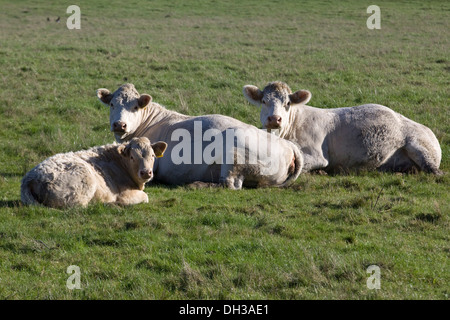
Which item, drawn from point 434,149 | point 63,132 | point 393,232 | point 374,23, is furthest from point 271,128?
point 374,23

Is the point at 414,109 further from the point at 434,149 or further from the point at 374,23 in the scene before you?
the point at 374,23

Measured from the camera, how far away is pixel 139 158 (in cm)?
927

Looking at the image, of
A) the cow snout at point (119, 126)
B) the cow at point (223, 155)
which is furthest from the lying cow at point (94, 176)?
the cow snout at point (119, 126)

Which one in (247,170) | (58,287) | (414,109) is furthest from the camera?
(414,109)

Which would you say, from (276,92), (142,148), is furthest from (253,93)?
(142,148)

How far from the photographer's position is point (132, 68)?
21.5 meters

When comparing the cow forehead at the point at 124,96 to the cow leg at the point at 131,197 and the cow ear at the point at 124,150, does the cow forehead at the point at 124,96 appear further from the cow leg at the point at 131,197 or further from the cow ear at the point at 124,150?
the cow leg at the point at 131,197

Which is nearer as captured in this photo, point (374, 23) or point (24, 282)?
point (24, 282)

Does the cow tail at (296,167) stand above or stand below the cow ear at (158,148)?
below

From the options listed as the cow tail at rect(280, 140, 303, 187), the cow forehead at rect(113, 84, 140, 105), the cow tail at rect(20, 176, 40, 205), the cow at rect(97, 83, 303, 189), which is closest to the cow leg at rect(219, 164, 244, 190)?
the cow at rect(97, 83, 303, 189)

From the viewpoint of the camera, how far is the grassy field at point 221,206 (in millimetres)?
6512

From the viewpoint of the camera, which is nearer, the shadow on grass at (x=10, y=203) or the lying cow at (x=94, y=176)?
the lying cow at (x=94, y=176)

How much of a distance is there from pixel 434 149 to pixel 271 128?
2.85 metres

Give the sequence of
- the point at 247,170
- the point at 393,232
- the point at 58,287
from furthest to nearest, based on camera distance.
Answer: the point at 247,170 < the point at 393,232 < the point at 58,287
